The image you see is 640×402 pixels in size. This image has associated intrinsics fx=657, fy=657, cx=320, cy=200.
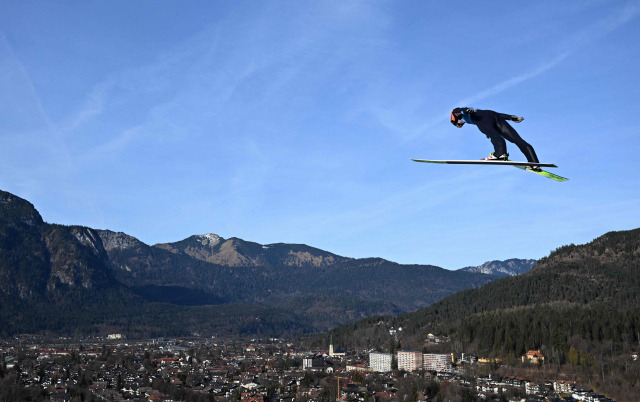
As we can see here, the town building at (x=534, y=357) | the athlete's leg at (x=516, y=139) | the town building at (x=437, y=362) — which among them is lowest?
the town building at (x=437, y=362)

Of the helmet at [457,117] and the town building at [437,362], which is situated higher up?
the helmet at [457,117]

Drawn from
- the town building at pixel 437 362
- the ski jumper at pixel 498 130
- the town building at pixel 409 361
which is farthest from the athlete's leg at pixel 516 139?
the town building at pixel 409 361

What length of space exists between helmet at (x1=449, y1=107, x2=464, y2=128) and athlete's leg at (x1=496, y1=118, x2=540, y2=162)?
39.0 inches

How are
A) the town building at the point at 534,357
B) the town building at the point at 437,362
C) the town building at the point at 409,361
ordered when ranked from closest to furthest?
the town building at the point at 534,357 < the town building at the point at 437,362 < the town building at the point at 409,361

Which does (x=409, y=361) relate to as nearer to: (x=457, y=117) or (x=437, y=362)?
(x=437, y=362)

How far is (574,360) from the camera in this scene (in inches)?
3836

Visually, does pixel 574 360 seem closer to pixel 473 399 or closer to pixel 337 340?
pixel 473 399

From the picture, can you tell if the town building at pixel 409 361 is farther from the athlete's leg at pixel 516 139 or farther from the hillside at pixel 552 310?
the athlete's leg at pixel 516 139

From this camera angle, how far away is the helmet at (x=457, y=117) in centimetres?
1705

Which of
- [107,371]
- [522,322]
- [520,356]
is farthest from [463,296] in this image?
[107,371]

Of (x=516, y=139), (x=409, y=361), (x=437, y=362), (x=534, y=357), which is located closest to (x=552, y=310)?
(x=534, y=357)

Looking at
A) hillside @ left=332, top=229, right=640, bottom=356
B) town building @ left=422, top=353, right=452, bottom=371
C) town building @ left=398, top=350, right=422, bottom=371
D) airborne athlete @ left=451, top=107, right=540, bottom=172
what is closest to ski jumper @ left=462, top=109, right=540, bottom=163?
airborne athlete @ left=451, top=107, right=540, bottom=172

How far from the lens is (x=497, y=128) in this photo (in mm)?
17375

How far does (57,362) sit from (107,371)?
17.3 metres
